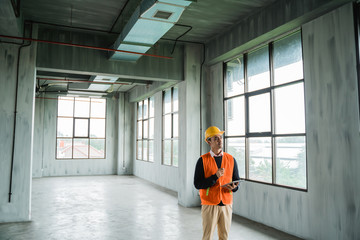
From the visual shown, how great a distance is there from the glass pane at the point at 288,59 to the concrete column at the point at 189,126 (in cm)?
236

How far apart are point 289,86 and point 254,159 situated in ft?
5.26

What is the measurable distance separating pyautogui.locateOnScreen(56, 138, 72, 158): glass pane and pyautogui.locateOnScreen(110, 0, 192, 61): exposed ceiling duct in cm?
859

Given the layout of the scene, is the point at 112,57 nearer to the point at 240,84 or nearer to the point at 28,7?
the point at 28,7

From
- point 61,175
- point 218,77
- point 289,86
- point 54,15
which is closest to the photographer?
point 289,86

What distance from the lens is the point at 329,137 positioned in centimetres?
414

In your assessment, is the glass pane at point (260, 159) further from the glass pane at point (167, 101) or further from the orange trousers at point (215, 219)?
the glass pane at point (167, 101)

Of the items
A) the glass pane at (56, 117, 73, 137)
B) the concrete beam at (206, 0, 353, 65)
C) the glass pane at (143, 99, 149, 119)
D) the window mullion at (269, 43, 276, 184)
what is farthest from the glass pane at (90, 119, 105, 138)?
the window mullion at (269, 43, 276, 184)

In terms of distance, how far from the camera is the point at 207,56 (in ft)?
23.4

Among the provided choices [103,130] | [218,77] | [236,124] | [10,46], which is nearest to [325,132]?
[236,124]

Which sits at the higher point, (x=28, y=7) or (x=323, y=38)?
(x=28, y=7)

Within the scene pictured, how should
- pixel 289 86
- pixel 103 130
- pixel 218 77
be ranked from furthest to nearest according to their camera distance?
pixel 103 130 → pixel 218 77 → pixel 289 86

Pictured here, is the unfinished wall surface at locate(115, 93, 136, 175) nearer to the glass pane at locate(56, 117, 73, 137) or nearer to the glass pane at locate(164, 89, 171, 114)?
the glass pane at locate(56, 117, 73, 137)

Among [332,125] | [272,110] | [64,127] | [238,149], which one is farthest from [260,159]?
[64,127]

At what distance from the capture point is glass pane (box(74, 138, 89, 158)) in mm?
13664
